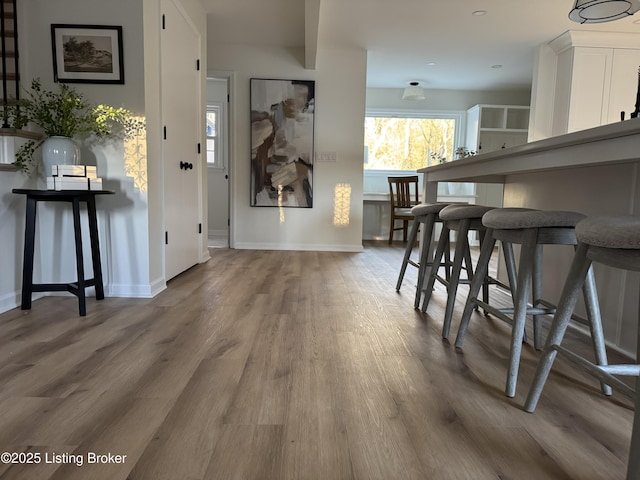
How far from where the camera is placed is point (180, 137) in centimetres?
307

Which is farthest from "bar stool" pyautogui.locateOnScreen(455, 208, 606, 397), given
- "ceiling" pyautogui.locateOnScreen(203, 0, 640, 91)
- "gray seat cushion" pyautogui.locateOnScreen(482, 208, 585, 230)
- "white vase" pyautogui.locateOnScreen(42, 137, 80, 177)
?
"ceiling" pyautogui.locateOnScreen(203, 0, 640, 91)

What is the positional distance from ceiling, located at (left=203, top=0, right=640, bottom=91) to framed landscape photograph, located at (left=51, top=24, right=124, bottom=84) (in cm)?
154

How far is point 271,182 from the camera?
4.62 metres

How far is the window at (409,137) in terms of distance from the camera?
20.5ft

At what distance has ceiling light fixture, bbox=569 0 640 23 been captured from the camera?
2.01 meters

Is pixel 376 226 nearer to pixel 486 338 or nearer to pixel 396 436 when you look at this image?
pixel 486 338

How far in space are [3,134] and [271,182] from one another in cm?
277

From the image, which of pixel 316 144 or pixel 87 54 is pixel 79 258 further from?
pixel 316 144

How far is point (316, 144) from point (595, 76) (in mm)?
2913

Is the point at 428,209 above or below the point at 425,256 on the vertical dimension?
above

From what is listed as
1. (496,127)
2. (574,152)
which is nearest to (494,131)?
(496,127)

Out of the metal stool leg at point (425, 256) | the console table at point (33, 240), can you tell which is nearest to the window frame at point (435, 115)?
the metal stool leg at point (425, 256)

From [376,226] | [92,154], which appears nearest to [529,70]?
[376,226]

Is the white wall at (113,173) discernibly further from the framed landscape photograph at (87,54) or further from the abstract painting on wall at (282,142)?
the abstract painting on wall at (282,142)
